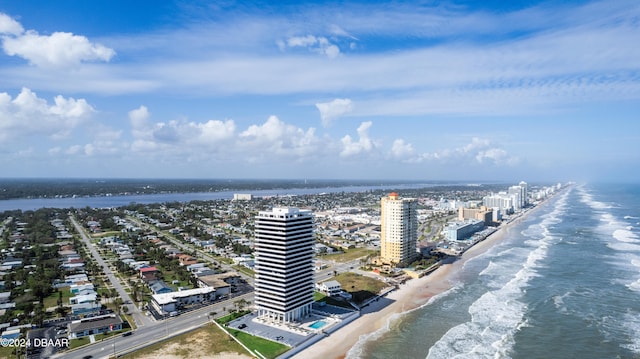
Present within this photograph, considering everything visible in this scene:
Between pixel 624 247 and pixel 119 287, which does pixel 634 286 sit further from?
pixel 119 287

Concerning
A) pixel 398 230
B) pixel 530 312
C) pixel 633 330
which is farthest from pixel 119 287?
pixel 633 330

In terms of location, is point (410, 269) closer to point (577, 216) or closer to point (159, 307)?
point (159, 307)

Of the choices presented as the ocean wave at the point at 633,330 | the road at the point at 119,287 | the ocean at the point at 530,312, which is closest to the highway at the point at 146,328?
the road at the point at 119,287

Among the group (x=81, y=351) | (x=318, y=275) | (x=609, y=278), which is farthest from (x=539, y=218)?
(x=81, y=351)

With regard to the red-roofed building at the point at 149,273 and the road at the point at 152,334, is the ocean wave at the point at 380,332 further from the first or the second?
the red-roofed building at the point at 149,273

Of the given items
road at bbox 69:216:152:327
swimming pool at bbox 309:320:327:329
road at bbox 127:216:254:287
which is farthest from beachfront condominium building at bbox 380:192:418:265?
road at bbox 69:216:152:327

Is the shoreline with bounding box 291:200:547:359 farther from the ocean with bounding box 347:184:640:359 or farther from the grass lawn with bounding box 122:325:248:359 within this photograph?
the grass lawn with bounding box 122:325:248:359
